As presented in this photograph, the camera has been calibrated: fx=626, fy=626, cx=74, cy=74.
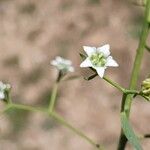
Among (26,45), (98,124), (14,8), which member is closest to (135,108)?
(98,124)

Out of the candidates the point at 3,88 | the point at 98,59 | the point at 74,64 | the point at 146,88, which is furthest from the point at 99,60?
the point at 74,64

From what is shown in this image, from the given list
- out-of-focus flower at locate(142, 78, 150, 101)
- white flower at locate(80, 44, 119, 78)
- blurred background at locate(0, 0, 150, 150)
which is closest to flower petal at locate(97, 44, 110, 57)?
white flower at locate(80, 44, 119, 78)

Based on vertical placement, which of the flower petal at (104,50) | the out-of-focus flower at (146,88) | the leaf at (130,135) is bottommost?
the leaf at (130,135)

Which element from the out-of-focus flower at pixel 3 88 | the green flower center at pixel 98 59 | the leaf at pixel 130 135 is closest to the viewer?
the leaf at pixel 130 135

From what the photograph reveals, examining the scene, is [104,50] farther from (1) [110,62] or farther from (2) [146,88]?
(2) [146,88]

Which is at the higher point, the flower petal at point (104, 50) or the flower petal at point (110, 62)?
the flower petal at point (104, 50)

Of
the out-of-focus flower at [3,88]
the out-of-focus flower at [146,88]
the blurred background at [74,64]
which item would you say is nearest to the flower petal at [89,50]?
the out-of-focus flower at [146,88]

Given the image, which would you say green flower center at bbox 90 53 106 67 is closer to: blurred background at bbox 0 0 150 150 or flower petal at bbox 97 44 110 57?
flower petal at bbox 97 44 110 57

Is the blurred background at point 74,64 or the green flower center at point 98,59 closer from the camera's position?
the green flower center at point 98,59

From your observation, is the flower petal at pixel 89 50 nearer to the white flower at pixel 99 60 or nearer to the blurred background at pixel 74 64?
the white flower at pixel 99 60
